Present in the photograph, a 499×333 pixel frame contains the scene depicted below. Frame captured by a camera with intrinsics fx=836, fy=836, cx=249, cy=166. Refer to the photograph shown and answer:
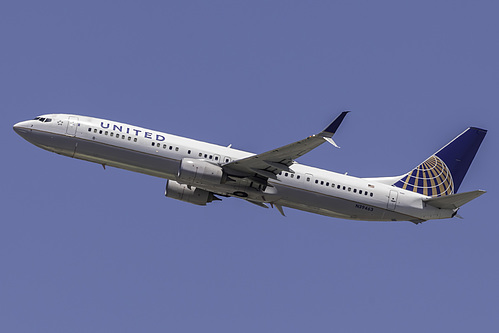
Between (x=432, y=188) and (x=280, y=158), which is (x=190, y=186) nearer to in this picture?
(x=280, y=158)

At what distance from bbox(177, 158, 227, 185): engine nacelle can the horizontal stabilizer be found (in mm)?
15306

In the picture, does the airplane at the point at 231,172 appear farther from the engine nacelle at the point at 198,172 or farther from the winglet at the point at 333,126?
the winglet at the point at 333,126

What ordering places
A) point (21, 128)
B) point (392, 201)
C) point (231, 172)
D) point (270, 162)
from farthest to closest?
point (392, 201) → point (21, 128) → point (231, 172) → point (270, 162)

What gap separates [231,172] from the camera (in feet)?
182

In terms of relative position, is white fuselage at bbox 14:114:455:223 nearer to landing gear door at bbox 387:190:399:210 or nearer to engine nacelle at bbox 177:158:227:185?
landing gear door at bbox 387:190:399:210

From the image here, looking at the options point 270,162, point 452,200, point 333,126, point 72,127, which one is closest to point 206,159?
point 270,162

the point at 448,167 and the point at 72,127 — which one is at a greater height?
the point at 448,167

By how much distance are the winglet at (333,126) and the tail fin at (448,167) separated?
13.1 meters

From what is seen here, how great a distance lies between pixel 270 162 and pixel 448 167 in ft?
51.6

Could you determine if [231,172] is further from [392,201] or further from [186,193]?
[392,201]

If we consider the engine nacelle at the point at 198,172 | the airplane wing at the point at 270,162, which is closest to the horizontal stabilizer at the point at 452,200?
the airplane wing at the point at 270,162

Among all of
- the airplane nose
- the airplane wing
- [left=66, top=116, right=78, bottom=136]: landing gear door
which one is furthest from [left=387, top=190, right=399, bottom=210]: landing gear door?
the airplane nose

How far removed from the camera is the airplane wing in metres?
52.1

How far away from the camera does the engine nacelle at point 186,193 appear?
193ft
